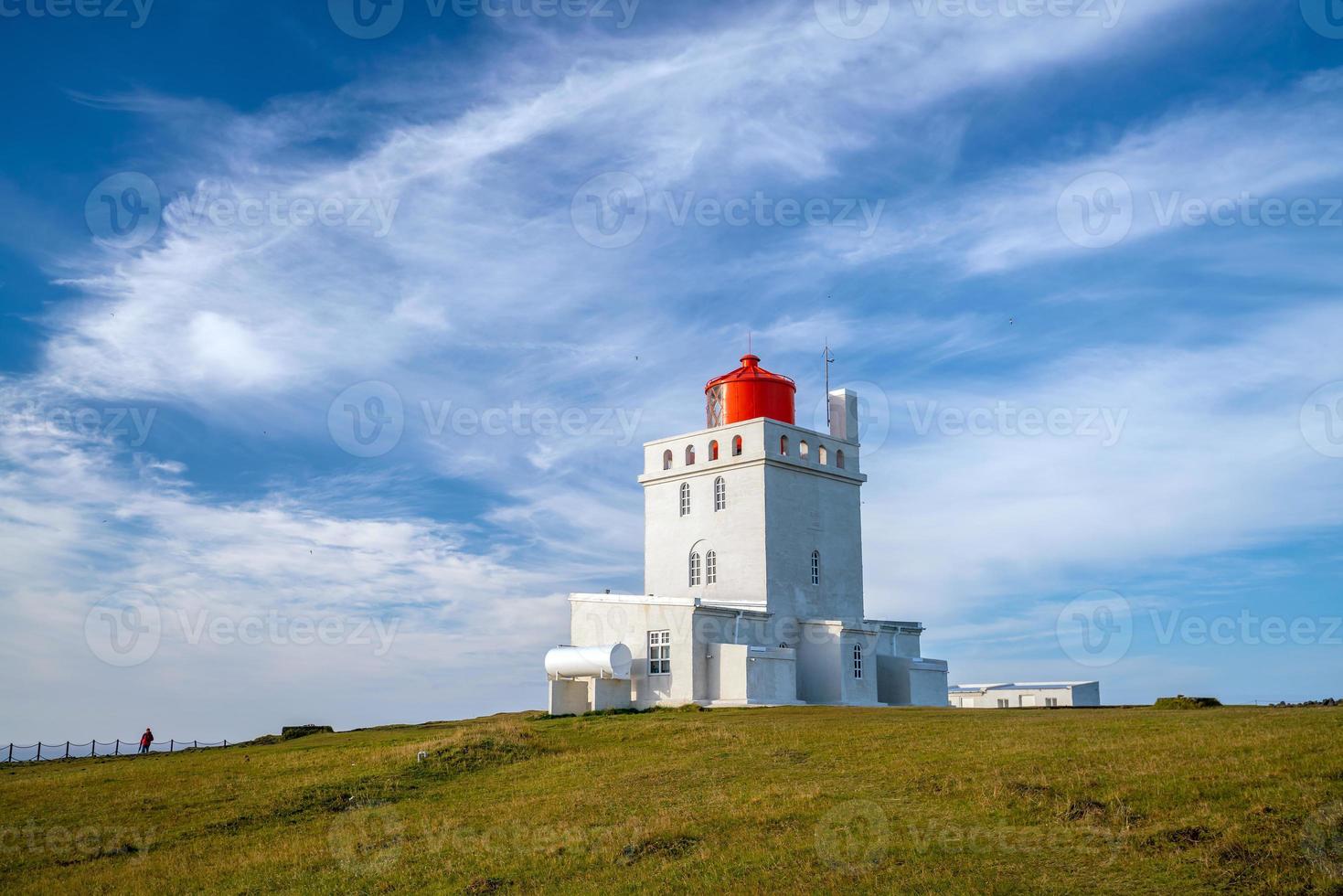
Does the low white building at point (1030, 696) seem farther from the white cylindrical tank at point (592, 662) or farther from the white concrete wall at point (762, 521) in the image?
the white cylindrical tank at point (592, 662)

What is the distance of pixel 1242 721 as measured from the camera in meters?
21.8

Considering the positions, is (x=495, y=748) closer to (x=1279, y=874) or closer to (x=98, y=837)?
(x=98, y=837)

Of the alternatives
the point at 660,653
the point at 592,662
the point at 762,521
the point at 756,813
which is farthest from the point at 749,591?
the point at 756,813

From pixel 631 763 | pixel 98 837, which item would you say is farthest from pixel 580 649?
pixel 98 837

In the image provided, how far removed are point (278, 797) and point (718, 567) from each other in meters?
20.6

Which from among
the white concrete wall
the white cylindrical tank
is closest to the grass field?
the white cylindrical tank

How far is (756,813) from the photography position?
58.3 feet

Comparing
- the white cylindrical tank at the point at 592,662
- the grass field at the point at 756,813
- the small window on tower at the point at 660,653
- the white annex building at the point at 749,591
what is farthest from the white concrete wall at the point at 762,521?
the grass field at the point at 756,813

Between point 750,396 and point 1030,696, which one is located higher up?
point 750,396

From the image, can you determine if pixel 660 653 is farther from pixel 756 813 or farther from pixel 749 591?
pixel 756 813

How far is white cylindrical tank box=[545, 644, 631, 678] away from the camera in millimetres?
36812

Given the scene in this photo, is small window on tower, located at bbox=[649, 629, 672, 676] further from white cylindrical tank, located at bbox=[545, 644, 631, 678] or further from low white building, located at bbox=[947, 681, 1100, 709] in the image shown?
low white building, located at bbox=[947, 681, 1100, 709]

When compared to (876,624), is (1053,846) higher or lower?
lower

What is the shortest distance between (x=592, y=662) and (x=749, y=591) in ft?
21.7
